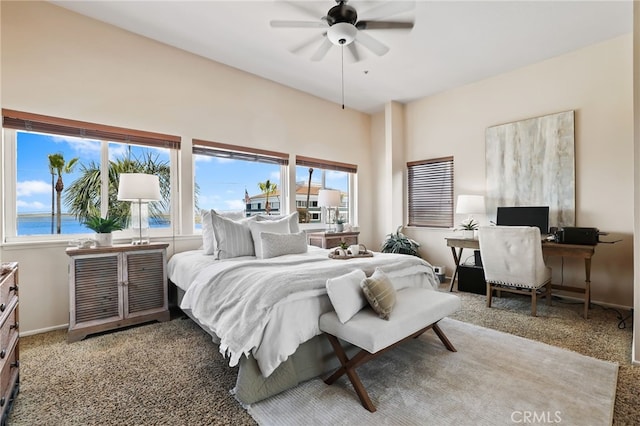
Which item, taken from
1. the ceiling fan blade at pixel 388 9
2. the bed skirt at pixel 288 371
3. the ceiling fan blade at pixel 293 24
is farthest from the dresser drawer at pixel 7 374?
the ceiling fan blade at pixel 388 9

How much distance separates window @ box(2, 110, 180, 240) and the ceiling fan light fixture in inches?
85.2

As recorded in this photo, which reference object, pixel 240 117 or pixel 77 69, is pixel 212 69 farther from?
pixel 77 69

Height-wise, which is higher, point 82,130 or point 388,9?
point 388,9

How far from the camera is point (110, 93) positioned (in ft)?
10.3

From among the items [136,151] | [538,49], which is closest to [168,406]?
[136,151]

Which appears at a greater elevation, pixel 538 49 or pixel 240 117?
pixel 538 49

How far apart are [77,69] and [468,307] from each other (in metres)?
4.88

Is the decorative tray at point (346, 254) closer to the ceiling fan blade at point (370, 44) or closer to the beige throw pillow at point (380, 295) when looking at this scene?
the beige throw pillow at point (380, 295)

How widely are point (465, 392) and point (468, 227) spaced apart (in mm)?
2992

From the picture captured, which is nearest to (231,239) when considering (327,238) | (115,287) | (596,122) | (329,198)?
(115,287)

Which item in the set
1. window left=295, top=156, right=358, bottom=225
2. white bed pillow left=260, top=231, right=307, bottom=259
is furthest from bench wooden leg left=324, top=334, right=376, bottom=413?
window left=295, top=156, right=358, bottom=225

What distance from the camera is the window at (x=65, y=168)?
2775 millimetres

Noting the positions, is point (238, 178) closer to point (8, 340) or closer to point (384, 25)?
point (384, 25)

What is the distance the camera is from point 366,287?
77.8 inches
